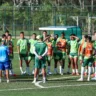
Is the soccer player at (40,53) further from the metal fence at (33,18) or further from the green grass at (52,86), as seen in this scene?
the metal fence at (33,18)

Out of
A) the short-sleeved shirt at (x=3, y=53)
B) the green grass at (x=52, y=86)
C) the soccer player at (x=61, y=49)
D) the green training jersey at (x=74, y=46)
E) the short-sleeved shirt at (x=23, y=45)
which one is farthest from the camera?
the soccer player at (x=61, y=49)

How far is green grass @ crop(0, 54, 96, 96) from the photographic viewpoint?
1925 cm

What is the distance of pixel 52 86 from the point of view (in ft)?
69.9

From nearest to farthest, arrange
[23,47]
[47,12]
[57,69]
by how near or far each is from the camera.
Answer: [23,47] → [57,69] → [47,12]

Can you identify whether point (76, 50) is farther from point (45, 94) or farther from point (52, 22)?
point (52, 22)

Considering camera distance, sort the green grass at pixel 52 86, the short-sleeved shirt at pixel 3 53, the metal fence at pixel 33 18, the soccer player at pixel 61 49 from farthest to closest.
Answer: the metal fence at pixel 33 18 → the soccer player at pixel 61 49 → the short-sleeved shirt at pixel 3 53 → the green grass at pixel 52 86

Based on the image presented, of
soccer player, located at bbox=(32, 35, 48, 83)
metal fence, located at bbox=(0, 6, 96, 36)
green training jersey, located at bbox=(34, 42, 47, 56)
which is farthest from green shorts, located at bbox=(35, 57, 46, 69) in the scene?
metal fence, located at bbox=(0, 6, 96, 36)

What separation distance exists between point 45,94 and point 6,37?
6.97 m

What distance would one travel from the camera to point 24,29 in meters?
57.2

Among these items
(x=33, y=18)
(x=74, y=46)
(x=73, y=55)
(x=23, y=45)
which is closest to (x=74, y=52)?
(x=73, y=55)

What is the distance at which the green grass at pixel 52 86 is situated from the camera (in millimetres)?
19250

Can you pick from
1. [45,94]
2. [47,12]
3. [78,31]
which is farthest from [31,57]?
[47,12]

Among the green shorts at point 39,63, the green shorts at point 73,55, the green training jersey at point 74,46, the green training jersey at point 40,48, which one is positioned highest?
the green training jersey at point 40,48

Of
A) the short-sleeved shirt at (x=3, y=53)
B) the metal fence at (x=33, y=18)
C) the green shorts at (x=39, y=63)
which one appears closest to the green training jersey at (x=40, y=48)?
the green shorts at (x=39, y=63)
